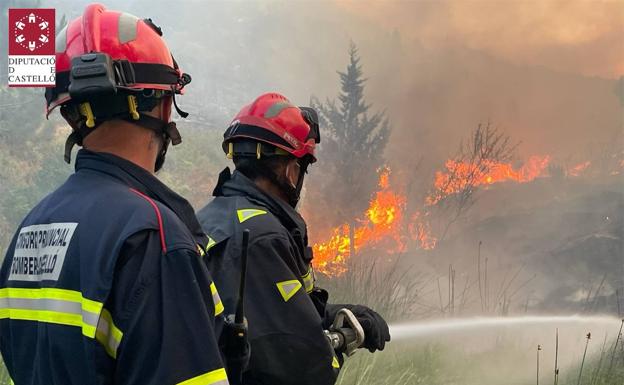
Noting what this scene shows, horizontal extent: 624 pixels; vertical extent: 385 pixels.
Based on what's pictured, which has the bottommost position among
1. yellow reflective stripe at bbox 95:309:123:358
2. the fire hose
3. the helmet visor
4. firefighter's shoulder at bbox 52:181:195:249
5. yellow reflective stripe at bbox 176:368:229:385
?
the fire hose

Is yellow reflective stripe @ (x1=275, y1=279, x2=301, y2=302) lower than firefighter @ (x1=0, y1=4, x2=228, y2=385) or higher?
lower

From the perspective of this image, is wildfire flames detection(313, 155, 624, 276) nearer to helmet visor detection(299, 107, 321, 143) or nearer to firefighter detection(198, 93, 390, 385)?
helmet visor detection(299, 107, 321, 143)

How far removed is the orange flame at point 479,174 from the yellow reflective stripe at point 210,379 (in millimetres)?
9290

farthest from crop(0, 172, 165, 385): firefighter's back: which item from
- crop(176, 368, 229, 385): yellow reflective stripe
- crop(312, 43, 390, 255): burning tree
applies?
crop(312, 43, 390, 255): burning tree

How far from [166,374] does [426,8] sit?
1369 centimetres

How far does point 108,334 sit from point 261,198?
1539 millimetres

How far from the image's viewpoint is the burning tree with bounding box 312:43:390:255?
1077cm

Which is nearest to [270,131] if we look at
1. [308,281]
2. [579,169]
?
[308,281]

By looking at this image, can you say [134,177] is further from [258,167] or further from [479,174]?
[479,174]

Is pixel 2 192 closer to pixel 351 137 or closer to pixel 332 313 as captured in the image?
pixel 351 137

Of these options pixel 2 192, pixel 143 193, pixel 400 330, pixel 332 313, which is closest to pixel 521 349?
pixel 400 330

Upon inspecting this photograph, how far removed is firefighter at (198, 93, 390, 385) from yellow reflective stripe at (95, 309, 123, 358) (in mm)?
1079

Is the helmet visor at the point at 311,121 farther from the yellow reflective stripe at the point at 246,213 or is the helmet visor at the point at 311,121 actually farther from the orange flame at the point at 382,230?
the orange flame at the point at 382,230

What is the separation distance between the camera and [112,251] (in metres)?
1.27
